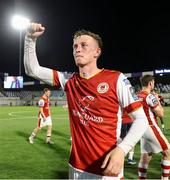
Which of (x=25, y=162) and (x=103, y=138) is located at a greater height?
(x=103, y=138)

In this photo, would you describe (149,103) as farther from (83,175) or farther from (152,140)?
(83,175)

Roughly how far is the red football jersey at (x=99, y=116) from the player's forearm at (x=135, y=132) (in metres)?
0.08

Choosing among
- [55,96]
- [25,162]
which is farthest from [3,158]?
[55,96]

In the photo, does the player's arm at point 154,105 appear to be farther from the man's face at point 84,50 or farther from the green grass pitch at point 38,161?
the man's face at point 84,50

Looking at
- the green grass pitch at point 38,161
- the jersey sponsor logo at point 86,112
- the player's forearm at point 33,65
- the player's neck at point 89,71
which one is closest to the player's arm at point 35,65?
the player's forearm at point 33,65

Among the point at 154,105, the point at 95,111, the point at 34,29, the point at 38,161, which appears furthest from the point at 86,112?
the point at 38,161

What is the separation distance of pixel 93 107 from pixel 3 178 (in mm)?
5690

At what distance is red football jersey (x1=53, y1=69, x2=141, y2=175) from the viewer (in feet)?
10.2

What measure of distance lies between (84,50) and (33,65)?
2.02ft

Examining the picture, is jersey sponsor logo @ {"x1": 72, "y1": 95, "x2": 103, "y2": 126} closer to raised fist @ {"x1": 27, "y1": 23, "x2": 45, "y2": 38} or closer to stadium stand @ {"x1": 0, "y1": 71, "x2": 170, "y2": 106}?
raised fist @ {"x1": 27, "y1": 23, "x2": 45, "y2": 38}

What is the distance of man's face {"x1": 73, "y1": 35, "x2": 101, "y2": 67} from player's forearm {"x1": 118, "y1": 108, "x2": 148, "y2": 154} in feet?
2.18

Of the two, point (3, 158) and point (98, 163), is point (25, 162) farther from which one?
point (98, 163)

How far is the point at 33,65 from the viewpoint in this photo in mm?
3582

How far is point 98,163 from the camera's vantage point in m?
3.11
